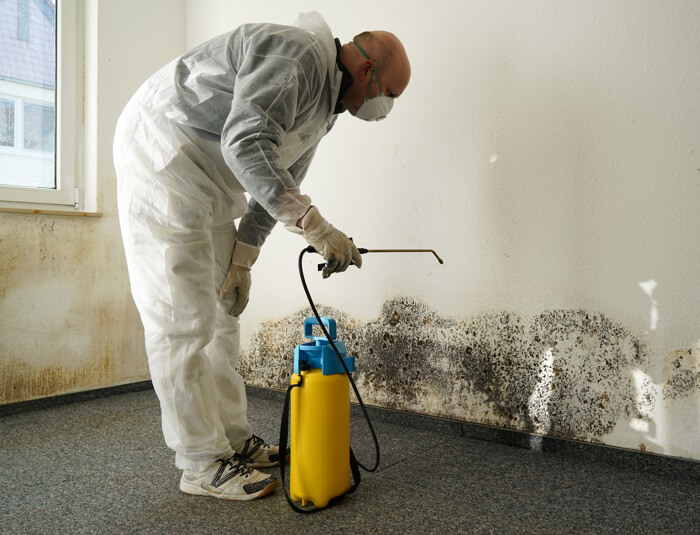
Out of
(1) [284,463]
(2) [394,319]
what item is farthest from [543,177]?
(1) [284,463]

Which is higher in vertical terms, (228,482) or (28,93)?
(28,93)

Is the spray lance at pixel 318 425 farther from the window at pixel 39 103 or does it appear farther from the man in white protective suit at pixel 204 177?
the window at pixel 39 103

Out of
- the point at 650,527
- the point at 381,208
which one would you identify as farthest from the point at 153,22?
the point at 650,527

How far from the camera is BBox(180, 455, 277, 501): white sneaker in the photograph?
136 cm

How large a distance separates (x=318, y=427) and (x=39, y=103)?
214 centimetres

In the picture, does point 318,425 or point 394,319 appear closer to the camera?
point 318,425

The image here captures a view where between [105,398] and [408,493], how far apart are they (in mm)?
1749

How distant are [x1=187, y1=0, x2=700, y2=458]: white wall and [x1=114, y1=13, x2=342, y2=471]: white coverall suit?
0.70 metres

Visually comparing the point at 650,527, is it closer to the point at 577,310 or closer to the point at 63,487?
the point at 577,310

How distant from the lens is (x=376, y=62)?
143 centimetres

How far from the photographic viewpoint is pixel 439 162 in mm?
2004

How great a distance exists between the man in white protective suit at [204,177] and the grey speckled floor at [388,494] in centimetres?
15

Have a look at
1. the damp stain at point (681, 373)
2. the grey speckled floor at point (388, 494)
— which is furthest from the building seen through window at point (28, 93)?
the damp stain at point (681, 373)

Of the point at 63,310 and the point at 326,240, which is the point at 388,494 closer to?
the point at 326,240
